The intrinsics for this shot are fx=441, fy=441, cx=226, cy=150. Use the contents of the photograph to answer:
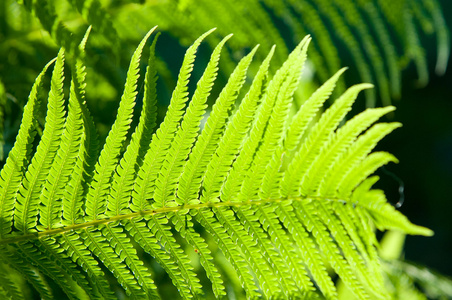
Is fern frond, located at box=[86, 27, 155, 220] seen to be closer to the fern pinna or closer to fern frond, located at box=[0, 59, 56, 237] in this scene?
the fern pinna

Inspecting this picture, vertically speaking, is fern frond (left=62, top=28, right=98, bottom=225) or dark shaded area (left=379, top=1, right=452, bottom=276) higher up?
fern frond (left=62, top=28, right=98, bottom=225)

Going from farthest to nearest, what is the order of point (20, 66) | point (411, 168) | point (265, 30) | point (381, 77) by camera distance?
point (411, 168) → point (381, 77) → point (265, 30) → point (20, 66)

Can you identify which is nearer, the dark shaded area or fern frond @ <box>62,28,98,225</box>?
fern frond @ <box>62,28,98,225</box>

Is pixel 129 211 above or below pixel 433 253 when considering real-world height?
above

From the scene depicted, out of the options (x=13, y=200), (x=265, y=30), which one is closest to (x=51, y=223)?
(x=13, y=200)

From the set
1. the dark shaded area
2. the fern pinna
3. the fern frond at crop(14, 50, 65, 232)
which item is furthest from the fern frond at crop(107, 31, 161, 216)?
the dark shaded area

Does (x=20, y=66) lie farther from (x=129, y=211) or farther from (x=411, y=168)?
(x=411, y=168)

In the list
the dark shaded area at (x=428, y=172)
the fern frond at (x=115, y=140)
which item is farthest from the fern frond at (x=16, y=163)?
the dark shaded area at (x=428, y=172)

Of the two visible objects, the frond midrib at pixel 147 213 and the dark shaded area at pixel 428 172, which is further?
the dark shaded area at pixel 428 172

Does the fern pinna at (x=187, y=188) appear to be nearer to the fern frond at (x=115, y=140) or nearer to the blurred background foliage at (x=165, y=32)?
the fern frond at (x=115, y=140)
